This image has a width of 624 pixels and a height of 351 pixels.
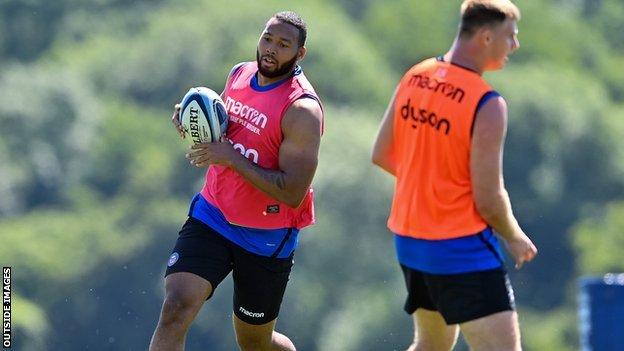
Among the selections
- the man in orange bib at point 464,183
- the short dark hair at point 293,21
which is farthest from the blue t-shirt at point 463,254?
the short dark hair at point 293,21

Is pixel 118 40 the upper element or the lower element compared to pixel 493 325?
lower

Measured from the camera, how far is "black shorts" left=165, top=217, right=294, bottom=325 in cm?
827

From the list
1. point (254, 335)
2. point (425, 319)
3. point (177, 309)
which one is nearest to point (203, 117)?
point (177, 309)

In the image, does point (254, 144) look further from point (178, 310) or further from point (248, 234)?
point (178, 310)

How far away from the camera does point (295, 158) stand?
324 inches

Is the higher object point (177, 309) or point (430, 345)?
point (430, 345)

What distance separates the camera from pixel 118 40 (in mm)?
67875

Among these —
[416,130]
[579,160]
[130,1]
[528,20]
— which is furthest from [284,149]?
[130,1]

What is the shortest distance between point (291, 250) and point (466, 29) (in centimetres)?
193

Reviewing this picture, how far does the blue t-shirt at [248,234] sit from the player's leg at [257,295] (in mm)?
38

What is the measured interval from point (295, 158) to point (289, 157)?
0.03 metres

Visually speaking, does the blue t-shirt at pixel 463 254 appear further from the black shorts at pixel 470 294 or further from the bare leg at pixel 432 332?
the bare leg at pixel 432 332

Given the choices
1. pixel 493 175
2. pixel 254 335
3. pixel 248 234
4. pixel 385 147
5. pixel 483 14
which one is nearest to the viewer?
pixel 493 175

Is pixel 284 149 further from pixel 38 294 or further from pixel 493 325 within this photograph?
pixel 38 294
